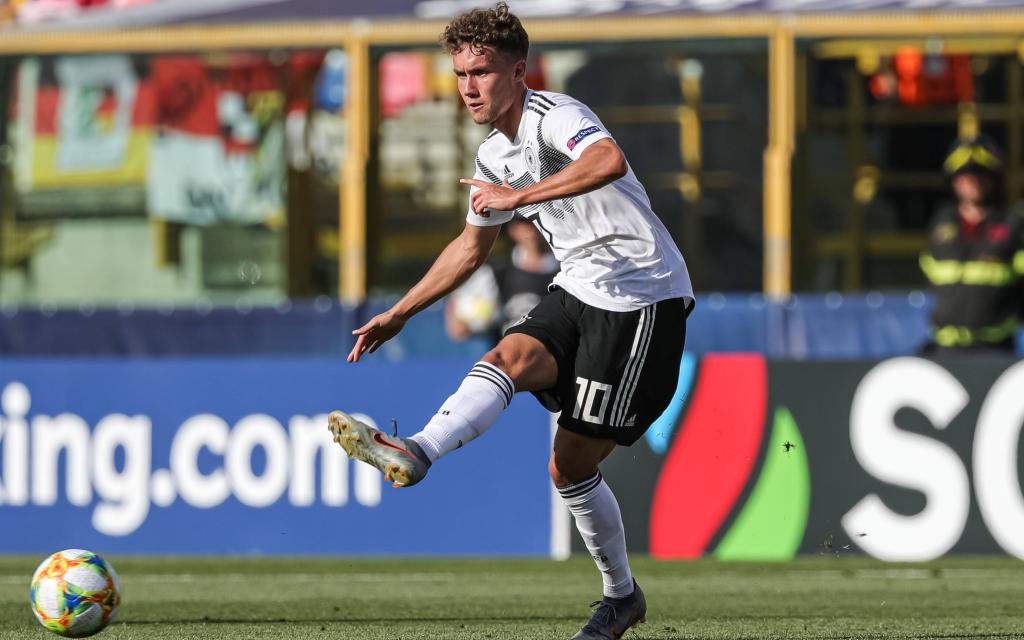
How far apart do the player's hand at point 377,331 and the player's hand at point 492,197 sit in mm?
553

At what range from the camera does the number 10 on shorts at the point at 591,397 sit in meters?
6.25

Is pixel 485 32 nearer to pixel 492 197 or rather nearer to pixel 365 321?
pixel 492 197

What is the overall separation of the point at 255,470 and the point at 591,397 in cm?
456

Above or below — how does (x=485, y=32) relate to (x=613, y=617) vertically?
above

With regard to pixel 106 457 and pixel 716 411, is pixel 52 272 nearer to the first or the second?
pixel 106 457

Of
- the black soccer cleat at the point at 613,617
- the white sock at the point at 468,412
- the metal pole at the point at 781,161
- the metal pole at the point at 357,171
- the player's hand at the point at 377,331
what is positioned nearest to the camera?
the white sock at the point at 468,412

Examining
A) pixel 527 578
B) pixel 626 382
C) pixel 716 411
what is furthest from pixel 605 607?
pixel 716 411

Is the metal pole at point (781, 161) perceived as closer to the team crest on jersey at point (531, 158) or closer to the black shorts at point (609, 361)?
the black shorts at point (609, 361)

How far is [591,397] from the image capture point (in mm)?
6258

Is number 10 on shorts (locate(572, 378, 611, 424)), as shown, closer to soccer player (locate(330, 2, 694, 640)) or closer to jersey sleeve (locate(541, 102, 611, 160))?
soccer player (locate(330, 2, 694, 640))

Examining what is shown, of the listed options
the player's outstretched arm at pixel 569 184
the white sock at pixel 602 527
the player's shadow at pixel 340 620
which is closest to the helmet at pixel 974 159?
the player's shadow at pixel 340 620

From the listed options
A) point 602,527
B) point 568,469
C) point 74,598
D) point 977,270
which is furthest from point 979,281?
point 74,598

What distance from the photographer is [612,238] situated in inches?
249

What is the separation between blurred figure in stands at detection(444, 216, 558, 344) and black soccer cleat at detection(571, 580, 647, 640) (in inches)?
209
